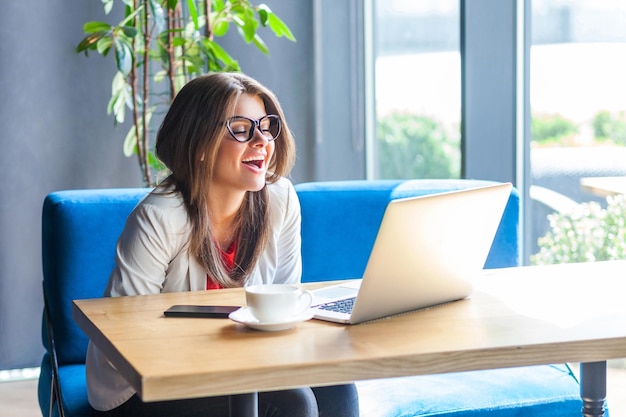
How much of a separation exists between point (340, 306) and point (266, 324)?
0.76ft

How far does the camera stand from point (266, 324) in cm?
143

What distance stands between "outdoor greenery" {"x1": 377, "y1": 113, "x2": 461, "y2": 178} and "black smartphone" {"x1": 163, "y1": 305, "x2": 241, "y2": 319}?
2.26 m

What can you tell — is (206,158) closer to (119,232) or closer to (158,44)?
(119,232)

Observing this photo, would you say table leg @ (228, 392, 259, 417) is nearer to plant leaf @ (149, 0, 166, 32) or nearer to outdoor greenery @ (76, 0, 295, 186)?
outdoor greenery @ (76, 0, 295, 186)

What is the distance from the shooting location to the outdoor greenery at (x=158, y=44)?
10.5 ft

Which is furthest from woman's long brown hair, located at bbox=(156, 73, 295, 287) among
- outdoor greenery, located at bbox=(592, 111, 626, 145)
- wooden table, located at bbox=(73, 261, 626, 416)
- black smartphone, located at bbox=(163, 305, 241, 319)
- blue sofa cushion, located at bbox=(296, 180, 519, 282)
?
outdoor greenery, located at bbox=(592, 111, 626, 145)

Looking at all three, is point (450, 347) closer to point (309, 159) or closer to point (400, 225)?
point (400, 225)

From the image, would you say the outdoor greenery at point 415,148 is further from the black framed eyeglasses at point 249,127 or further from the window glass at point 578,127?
the black framed eyeglasses at point 249,127

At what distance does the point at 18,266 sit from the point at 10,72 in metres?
0.77

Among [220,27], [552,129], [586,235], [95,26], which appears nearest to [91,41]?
[95,26]

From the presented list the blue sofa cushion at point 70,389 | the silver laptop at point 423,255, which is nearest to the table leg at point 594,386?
the silver laptop at point 423,255

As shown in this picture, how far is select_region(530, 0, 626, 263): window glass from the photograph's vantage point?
3.43m

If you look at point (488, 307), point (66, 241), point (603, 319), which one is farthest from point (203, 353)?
point (66, 241)

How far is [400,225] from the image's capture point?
145cm
